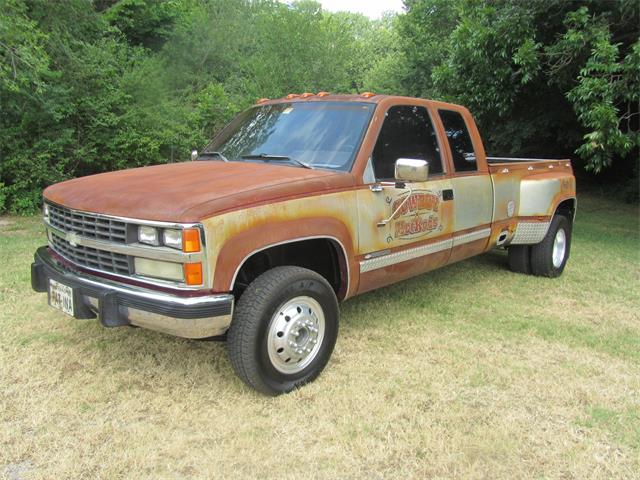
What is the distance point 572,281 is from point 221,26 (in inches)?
945

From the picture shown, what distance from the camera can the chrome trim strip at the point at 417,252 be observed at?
13.0 ft

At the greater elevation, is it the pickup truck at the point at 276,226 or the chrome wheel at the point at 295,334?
the pickup truck at the point at 276,226

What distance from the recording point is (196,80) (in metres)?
22.8

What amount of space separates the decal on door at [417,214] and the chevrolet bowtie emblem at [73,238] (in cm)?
213

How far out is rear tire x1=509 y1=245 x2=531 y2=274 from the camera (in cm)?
632

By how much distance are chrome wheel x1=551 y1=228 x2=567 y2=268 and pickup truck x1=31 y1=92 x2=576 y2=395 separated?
1606mm

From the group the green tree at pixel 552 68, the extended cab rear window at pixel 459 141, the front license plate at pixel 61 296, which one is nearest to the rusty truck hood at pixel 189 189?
the front license plate at pixel 61 296

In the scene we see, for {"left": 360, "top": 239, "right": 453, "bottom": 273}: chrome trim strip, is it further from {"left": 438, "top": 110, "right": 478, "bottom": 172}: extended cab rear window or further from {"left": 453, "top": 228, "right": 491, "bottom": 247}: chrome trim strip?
{"left": 438, "top": 110, "right": 478, "bottom": 172}: extended cab rear window

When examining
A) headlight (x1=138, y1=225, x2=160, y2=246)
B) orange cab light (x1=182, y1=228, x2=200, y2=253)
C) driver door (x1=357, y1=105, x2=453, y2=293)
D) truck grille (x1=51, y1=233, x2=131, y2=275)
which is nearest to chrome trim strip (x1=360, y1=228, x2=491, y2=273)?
driver door (x1=357, y1=105, x2=453, y2=293)

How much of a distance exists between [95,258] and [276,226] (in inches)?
44.4

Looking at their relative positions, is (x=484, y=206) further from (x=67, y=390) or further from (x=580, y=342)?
(x=67, y=390)

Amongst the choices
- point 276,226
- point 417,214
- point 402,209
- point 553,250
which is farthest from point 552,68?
point 276,226

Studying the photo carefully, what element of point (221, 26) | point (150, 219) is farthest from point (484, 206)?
point (221, 26)

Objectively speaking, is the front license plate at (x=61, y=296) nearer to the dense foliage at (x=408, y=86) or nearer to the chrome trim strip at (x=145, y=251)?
the chrome trim strip at (x=145, y=251)
